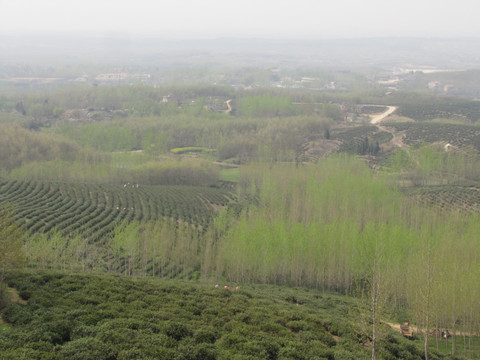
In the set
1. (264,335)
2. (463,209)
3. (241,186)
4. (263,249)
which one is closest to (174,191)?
(241,186)

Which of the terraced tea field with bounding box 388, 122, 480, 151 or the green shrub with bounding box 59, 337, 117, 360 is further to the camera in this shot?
the terraced tea field with bounding box 388, 122, 480, 151

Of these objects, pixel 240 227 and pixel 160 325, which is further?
pixel 240 227

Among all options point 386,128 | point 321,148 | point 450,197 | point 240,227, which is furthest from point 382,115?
point 240,227

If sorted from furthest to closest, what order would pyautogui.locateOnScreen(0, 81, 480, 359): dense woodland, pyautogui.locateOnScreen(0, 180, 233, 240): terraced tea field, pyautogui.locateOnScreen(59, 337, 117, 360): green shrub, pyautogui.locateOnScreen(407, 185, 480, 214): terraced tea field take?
pyautogui.locateOnScreen(407, 185, 480, 214): terraced tea field → pyautogui.locateOnScreen(0, 180, 233, 240): terraced tea field → pyautogui.locateOnScreen(0, 81, 480, 359): dense woodland → pyautogui.locateOnScreen(59, 337, 117, 360): green shrub

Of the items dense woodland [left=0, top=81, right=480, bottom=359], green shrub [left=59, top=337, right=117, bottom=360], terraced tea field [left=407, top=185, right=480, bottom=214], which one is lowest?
terraced tea field [left=407, top=185, right=480, bottom=214]

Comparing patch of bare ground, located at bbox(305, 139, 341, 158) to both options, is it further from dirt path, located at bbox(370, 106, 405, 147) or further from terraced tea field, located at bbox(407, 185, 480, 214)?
terraced tea field, located at bbox(407, 185, 480, 214)

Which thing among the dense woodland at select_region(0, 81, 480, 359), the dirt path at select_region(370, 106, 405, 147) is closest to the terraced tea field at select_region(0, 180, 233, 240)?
the dense woodland at select_region(0, 81, 480, 359)

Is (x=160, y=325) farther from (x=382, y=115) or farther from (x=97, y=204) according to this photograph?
(x=382, y=115)
